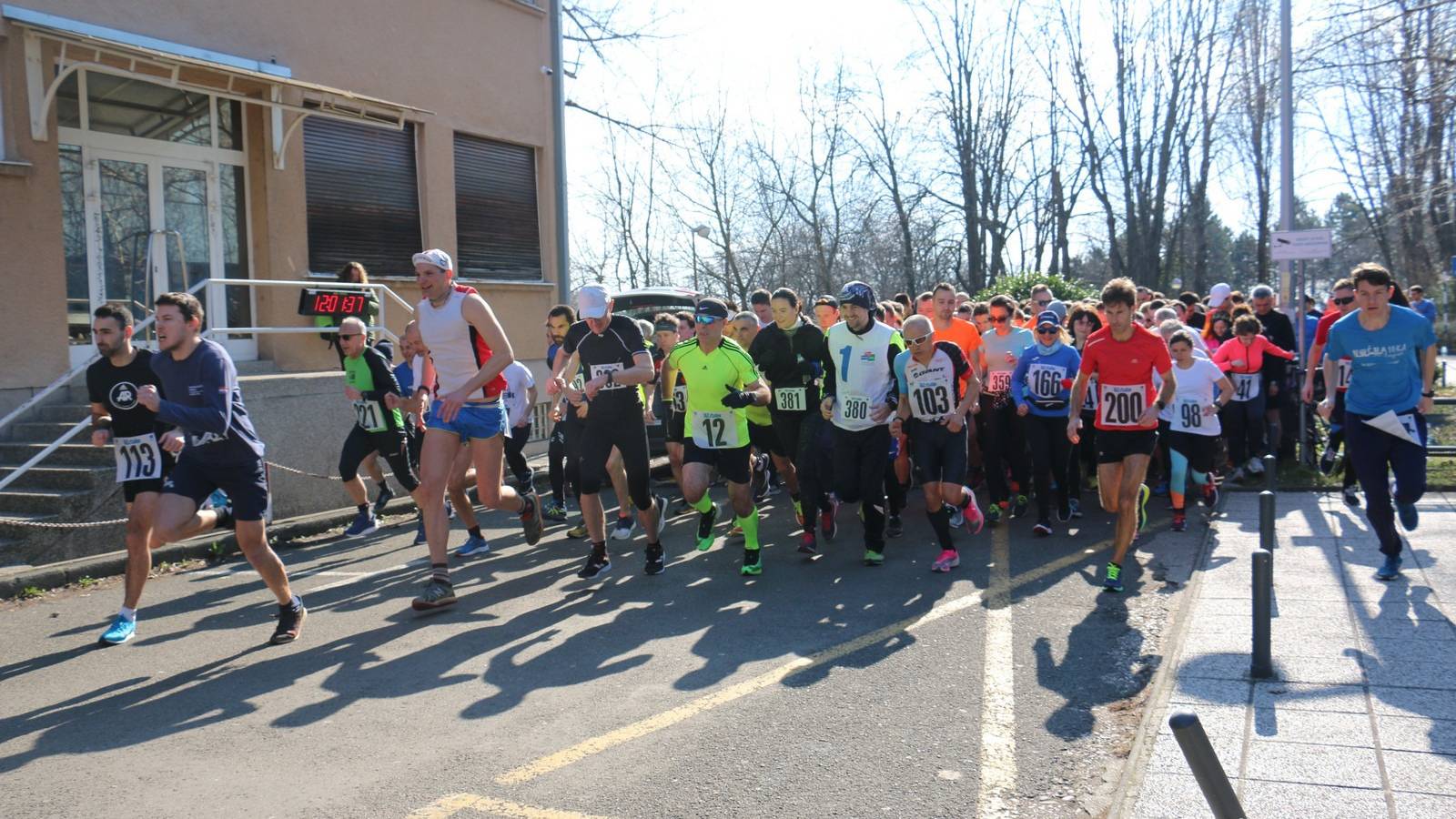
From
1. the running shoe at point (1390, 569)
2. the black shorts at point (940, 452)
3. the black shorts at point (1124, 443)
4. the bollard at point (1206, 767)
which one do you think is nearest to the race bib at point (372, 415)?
the black shorts at point (940, 452)

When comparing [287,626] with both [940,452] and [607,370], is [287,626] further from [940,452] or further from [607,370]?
[940,452]

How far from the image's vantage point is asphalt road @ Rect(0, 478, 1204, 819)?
431 cm

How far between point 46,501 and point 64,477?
38 centimetres

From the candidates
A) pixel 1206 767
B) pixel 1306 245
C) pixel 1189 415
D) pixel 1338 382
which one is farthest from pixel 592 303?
pixel 1306 245

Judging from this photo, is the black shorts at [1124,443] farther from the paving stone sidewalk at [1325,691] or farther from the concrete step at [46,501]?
the concrete step at [46,501]

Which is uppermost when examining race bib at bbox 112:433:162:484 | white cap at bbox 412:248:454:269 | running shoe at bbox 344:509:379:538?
white cap at bbox 412:248:454:269

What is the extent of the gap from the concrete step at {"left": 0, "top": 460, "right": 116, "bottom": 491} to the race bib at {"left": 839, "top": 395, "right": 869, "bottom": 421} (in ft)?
20.5

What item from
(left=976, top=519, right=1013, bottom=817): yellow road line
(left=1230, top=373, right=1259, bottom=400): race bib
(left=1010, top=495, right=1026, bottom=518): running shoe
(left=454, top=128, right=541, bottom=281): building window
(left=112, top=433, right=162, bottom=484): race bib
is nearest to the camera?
(left=976, top=519, right=1013, bottom=817): yellow road line

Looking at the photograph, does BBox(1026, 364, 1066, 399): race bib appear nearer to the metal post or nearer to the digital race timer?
the metal post

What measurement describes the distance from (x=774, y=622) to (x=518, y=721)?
2.12 metres

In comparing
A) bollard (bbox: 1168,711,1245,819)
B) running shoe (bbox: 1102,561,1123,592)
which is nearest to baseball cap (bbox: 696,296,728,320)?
running shoe (bbox: 1102,561,1123,592)

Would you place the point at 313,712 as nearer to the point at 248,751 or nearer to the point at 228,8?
the point at 248,751

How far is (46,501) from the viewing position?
9.34 metres

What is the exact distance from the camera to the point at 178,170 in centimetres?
1248
